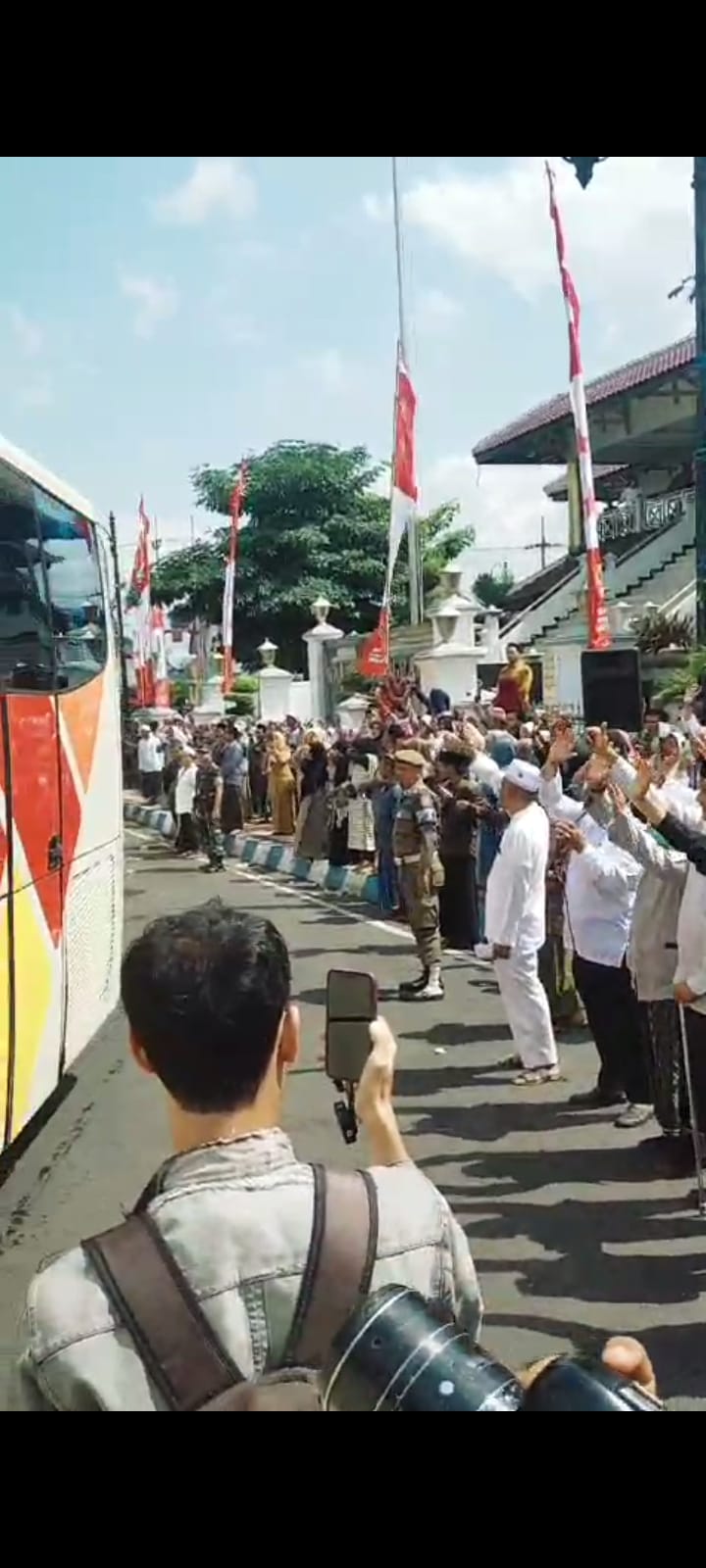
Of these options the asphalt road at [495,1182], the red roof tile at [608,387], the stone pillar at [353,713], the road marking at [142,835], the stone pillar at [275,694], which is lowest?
the asphalt road at [495,1182]

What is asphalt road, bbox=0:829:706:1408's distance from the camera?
4809 millimetres

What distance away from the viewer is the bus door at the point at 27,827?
584 cm

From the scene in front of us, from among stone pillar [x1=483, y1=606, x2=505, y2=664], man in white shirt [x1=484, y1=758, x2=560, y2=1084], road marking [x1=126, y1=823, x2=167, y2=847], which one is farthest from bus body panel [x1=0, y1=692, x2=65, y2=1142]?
stone pillar [x1=483, y1=606, x2=505, y2=664]

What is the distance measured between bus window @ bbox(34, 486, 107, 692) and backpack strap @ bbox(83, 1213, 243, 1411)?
17.8 feet

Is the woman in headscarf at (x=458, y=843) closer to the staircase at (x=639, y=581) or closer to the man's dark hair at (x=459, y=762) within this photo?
the man's dark hair at (x=459, y=762)

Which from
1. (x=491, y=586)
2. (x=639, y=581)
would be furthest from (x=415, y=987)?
(x=491, y=586)

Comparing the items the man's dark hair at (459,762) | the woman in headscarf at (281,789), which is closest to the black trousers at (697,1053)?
the man's dark hair at (459,762)

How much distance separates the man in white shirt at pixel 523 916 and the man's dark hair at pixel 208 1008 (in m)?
5.60

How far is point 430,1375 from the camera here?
1554 mm

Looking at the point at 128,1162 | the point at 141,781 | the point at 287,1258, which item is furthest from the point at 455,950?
the point at 141,781

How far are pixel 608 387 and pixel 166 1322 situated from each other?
3144 cm

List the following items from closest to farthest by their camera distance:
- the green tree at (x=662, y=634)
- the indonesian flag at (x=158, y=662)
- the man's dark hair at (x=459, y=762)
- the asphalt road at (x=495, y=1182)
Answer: the asphalt road at (x=495, y=1182), the man's dark hair at (x=459, y=762), the green tree at (x=662, y=634), the indonesian flag at (x=158, y=662)

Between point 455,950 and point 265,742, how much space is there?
11.3m
